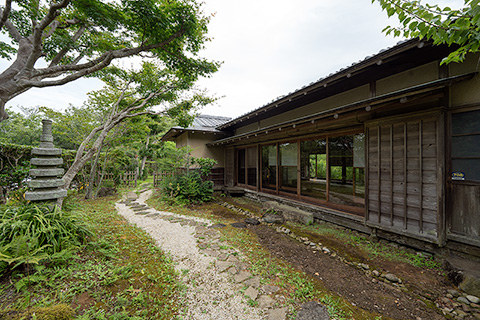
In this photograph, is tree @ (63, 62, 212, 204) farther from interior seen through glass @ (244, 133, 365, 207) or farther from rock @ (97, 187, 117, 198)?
interior seen through glass @ (244, 133, 365, 207)

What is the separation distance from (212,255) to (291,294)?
1.60 metres

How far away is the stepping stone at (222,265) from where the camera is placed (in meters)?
2.96

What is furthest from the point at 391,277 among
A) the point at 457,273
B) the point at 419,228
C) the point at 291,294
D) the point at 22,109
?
the point at 22,109

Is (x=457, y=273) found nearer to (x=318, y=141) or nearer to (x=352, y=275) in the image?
(x=352, y=275)

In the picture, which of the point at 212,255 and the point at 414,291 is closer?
the point at 414,291

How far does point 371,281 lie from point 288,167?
14.4ft

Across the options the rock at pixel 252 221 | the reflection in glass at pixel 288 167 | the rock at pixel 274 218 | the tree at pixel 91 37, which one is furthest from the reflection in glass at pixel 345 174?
the tree at pixel 91 37

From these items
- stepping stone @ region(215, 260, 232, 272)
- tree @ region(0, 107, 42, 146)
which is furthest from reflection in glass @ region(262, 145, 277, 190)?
tree @ region(0, 107, 42, 146)

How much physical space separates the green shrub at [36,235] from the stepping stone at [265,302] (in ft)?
9.14

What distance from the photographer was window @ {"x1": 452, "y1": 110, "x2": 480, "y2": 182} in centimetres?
293

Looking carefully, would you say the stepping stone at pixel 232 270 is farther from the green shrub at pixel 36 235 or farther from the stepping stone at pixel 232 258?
the green shrub at pixel 36 235

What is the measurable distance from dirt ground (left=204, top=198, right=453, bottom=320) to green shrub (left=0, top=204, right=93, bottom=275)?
3564 millimetres

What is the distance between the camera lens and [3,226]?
2453 millimetres

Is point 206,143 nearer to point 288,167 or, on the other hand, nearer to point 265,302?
point 288,167
